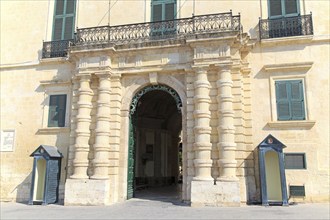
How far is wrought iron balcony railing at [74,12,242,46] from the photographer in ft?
37.0

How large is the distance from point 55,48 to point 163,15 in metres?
4.84

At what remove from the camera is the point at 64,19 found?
1377cm

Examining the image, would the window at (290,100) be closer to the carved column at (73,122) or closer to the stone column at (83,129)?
the stone column at (83,129)

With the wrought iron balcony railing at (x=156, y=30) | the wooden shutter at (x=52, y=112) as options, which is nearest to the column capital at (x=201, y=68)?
the wrought iron balcony railing at (x=156, y=30)

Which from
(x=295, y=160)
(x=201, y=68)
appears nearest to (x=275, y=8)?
(x=201, y=68)

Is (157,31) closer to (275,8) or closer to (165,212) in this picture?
(275,8)

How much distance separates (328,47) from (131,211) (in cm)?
867

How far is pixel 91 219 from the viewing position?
8.09 meters

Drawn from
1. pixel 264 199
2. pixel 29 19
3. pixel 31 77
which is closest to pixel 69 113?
pixel 31 77

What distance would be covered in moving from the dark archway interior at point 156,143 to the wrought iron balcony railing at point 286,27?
6.96 metres

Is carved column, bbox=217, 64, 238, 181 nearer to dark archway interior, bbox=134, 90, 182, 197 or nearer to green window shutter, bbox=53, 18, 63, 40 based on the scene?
dark archway interior, bbox=134, 90, 182, 197

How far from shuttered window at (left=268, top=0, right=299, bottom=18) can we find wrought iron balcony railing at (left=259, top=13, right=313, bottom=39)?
278mm

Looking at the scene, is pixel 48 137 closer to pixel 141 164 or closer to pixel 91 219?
pixel 91 219

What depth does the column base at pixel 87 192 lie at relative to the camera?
35.1 feet
